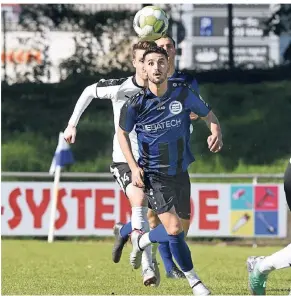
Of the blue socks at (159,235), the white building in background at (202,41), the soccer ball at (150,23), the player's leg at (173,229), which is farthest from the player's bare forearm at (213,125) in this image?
the white building in background at (202,41)

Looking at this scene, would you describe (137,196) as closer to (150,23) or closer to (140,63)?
(140,63)

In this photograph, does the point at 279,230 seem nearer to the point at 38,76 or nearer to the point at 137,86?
the point at 137,86

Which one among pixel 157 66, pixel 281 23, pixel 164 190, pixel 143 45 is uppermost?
pixel 281 23

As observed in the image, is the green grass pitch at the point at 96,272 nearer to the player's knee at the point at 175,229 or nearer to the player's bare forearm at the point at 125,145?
the player's knee at the point at 175,229

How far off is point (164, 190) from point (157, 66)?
38.6 inches

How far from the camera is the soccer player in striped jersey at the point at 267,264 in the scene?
24.5ft

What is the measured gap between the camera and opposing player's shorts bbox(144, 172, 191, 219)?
27.0ft

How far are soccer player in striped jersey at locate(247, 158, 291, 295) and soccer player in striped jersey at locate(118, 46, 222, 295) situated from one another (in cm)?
42

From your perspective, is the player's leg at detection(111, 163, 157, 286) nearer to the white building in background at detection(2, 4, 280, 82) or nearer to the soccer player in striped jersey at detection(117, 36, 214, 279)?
the soccer player in striped jersey at detection(117, 36, 214, 279)

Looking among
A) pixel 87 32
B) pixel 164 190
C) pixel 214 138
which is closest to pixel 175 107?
pixel 214 138

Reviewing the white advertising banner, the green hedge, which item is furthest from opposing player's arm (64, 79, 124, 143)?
the green hedge

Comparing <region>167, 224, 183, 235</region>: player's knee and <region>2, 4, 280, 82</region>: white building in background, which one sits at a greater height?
<region>2, 4, 280, 82</region>: white building in background

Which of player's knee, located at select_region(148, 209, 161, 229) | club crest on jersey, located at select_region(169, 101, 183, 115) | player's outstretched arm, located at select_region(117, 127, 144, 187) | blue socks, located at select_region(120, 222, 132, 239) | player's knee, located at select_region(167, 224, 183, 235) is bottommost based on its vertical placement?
blue socks, located at select_region(120, 222, 132, 239)

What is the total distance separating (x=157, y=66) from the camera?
822 cm
